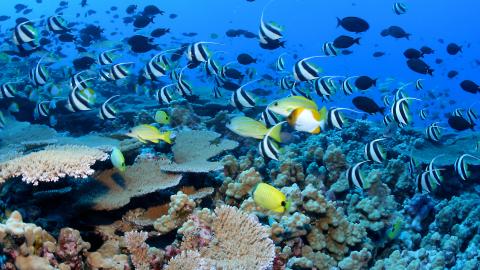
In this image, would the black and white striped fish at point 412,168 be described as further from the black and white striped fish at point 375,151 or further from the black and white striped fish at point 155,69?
the black and white striped fish at point 155,69

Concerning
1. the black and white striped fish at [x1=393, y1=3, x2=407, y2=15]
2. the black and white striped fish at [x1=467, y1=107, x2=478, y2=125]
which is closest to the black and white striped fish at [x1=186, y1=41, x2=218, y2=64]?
the black and white striped fish at [x1=467, y1=107, x2=478, y2=125]

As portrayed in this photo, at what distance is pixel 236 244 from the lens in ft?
10.9

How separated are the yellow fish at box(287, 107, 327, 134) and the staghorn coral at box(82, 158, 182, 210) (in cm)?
144

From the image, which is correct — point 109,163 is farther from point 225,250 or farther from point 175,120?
point 175,120

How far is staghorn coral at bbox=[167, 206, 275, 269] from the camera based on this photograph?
3.01m

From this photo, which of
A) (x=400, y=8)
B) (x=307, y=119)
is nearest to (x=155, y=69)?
(x=307, y=119)

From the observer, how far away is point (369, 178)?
19.4 ft

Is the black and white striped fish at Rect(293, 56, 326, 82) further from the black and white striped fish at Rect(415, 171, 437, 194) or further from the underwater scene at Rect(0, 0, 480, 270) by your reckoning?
the black and white striped fish at Rect(415, 171, 437, 194)

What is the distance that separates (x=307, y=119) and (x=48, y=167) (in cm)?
233

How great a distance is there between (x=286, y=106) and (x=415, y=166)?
3.78m

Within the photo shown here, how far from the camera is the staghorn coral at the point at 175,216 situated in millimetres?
3719

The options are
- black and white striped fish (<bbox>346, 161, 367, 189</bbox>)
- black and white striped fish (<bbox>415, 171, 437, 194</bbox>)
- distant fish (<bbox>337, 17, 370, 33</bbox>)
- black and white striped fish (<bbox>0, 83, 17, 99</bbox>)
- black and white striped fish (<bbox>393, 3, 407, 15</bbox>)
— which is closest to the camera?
black and white striped fish (<bbox>346, 161, 367, 189</bbox>)

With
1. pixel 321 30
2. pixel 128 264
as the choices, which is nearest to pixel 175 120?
pixel 128 264

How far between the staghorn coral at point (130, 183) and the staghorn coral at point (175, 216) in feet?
1.40
